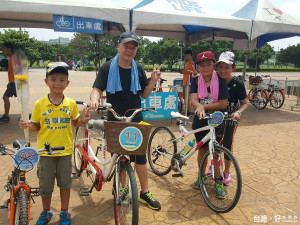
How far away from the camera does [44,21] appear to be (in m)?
8.49

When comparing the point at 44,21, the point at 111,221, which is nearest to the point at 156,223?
the point at 111,221

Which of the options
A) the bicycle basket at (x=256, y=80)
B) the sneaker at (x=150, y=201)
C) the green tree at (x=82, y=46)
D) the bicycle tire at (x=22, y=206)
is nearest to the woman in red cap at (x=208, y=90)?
the sneaker at (x=150, y=201)

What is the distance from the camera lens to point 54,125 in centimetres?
231

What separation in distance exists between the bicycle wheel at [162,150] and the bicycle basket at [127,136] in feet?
4.99

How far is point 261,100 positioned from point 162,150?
281 inches

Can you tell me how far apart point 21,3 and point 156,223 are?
4895mm

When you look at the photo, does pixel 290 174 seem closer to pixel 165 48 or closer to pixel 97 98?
pixel 97 98

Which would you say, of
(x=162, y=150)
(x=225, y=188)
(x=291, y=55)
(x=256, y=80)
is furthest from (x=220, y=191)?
(x=291, y=55)

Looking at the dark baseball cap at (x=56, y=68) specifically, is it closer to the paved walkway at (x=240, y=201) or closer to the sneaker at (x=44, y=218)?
the sneaker at (x=44, y=218)

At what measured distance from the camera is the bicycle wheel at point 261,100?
31.4 ft

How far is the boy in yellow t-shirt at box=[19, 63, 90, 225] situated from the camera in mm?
2277

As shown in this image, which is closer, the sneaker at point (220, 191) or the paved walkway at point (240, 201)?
the paved walkway at point (240, 201)

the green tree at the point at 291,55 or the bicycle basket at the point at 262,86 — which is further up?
the green tree at the point at 291,55

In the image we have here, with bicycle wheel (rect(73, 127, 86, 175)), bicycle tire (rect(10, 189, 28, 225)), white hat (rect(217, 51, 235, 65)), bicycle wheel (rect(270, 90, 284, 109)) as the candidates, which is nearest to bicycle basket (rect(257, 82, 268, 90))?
bicycle wheel (rect(270, 90, 284, 109))
